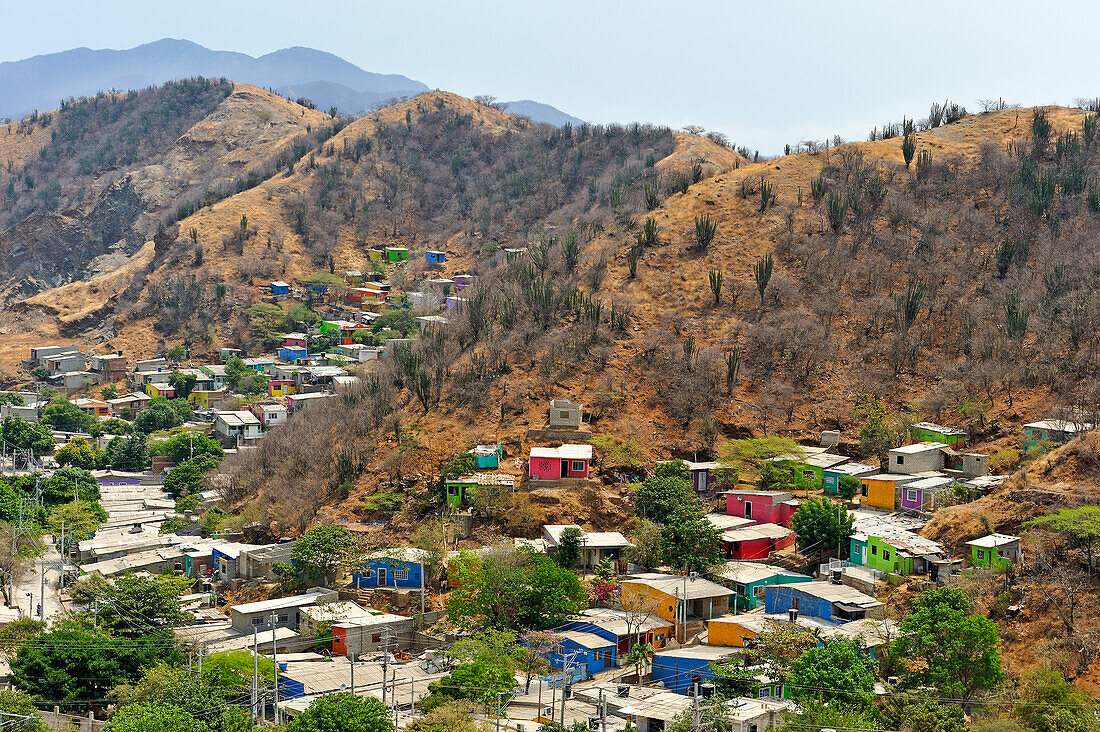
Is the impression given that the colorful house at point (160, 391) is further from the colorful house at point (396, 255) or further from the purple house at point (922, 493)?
the purple house at point (922, 493)

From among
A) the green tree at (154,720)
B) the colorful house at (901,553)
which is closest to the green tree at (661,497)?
the colorful house at (901,553)

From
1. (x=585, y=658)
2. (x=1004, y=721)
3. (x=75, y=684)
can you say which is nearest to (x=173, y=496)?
(x=75, y=684)

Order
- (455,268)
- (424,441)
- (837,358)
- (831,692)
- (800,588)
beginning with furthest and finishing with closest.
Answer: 1. (455,268)
2. (837,358)
3. (424,441)
4. (800,588)
5. (831,692)

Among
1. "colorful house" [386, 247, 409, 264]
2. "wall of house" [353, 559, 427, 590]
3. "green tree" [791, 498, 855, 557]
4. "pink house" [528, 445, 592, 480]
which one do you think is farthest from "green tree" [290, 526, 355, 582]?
"colorful house" [386, 247, 409, 264]

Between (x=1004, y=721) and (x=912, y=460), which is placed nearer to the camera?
(x=1004, y=721)

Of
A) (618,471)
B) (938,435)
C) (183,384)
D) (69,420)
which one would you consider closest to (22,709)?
(618,471)

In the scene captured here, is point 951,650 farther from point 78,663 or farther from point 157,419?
point 157,419

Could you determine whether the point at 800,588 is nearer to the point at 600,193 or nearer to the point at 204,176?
the point at 600,193
